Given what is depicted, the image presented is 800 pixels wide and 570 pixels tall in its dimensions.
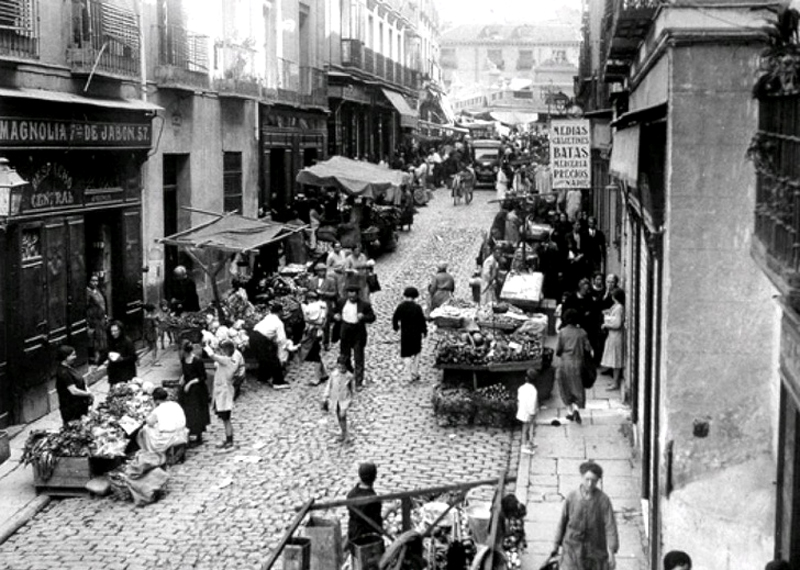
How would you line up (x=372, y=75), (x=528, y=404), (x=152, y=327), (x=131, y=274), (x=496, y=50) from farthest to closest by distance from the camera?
(x=496, y=50), (x=372, y=75), (x=131, y=274), (x=152, y=327), (x=528, y=404)

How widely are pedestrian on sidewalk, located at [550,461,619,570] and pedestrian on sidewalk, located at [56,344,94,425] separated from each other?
6.90 metres

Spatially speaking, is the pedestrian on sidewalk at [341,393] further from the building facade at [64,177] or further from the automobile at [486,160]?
the automobile at [486,160]

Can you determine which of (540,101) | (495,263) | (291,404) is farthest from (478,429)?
(540,101)

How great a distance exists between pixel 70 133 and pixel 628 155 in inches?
359

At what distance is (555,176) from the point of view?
838 inches

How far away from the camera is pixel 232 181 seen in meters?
27.6

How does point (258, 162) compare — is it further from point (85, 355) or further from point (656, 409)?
point (656, 409)

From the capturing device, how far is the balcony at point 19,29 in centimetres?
1595

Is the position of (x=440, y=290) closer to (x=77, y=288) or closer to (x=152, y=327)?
(x=152, y=327)

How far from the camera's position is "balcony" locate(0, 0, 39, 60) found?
52.3 feet

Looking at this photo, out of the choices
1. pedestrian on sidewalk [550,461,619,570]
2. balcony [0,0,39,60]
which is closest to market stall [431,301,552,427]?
pedestrian on sidewalk [550,461,619,570]

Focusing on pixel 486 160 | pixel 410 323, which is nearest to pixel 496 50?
pixel 486 160

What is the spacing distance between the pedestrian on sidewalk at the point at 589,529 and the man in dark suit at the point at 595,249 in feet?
47.4

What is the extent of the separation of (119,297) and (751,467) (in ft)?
43.3
